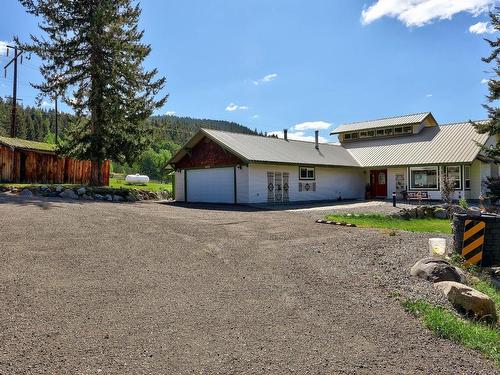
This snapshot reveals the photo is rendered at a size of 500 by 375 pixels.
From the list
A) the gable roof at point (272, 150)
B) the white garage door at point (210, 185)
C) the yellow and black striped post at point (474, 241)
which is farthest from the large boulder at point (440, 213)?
the white garage door at point (210, 185)

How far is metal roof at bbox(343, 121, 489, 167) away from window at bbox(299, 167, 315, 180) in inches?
204

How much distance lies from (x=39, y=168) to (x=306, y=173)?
16.7 metres

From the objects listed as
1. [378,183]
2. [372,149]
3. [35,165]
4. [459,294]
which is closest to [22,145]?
[35,165]

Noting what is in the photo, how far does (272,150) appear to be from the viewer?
24.0 metres

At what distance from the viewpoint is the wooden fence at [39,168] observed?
23156 millimetres

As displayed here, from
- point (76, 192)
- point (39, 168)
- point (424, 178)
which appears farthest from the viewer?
point (424, 178)

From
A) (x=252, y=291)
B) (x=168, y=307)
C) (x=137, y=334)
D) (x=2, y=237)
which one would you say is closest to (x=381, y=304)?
(x=252, y=291)

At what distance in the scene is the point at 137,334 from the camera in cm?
413

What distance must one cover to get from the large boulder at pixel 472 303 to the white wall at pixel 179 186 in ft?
68.4

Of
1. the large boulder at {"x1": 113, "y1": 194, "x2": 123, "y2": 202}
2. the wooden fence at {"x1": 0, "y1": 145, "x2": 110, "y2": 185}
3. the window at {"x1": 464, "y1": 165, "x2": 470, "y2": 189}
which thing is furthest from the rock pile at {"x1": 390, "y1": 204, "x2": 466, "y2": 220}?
the wooden fence at {"x1": 0, "y1": 145, "x2": 110, "y2": 185}

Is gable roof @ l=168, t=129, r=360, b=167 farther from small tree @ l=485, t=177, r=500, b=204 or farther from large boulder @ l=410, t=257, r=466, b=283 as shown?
large boulder @ l=410, t=257, r=466, b=283

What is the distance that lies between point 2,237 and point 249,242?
499 centimetres

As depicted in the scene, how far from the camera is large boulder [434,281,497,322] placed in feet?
18.0

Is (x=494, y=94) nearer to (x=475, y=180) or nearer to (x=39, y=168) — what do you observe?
(x=475, y=180)
